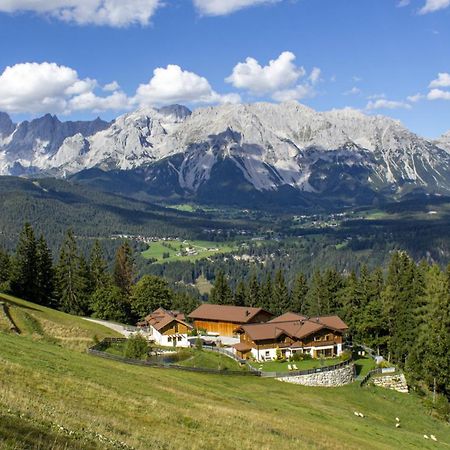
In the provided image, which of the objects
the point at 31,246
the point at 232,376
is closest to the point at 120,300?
the point at 31,246

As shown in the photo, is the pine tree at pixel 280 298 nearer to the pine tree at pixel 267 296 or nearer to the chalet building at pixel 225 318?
the pine tree at pixel 267 296

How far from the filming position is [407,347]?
90.8 meters

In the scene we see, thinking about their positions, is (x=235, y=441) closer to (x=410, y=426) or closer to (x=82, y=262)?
(x=410, y=426)

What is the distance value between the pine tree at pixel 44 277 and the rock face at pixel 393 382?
218ft

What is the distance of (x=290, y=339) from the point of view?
3492 inches

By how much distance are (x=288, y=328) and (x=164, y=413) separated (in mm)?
59884

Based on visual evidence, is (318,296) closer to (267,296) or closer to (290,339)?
(267,296)

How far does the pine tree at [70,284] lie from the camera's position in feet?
355

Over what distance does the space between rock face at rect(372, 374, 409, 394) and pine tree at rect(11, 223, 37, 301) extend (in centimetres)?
6764

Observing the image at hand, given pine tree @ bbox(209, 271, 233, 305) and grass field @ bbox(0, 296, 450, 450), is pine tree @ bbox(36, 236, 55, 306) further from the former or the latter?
grass field @ bbox(0, 296, 450, 450)

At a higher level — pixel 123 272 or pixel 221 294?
pixel 123 272

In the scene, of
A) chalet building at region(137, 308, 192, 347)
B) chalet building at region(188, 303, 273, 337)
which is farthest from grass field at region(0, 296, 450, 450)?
chalet building at region(188, 303, 273, 337)

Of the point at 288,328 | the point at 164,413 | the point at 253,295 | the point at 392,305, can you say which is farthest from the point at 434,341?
the point at 164,413

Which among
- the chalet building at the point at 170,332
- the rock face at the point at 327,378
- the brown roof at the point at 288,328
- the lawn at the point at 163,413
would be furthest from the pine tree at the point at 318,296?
the lawn at the point at 163,413
